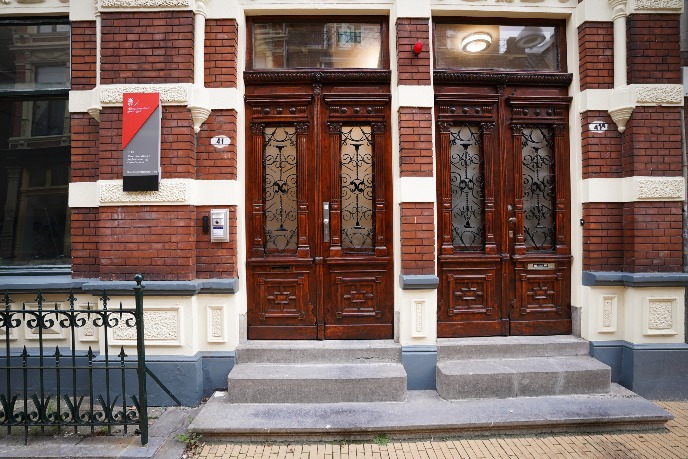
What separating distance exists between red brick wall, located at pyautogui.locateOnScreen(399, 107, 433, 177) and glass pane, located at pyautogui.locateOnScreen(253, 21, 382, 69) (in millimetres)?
940

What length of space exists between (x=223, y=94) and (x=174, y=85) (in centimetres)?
53

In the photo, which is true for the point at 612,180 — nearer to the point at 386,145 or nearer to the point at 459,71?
the point at 459,71

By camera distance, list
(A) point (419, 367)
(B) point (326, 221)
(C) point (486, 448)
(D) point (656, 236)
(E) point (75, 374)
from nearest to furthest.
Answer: (C) point (486, 448), (E) point (75, 374), (A) point (419, 367), (D) point (656, 236), (B) point (326, 221)

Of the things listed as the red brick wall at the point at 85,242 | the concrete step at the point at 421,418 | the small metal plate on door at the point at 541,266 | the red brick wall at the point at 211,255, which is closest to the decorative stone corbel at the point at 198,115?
the red brick wall at the point at 211,255

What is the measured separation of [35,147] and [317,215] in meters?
3.59

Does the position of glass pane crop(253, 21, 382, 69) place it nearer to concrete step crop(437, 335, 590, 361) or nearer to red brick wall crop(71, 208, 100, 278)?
red brick wall crop(71, 208, 100, 278)

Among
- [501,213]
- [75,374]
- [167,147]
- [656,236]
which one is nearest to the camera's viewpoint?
[75,374]

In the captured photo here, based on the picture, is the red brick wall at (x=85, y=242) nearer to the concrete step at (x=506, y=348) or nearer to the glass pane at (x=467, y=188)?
the concrete step at (x=506, y=348)

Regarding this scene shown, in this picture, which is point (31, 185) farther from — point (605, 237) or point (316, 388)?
point (605, 237)

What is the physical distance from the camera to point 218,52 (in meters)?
4.88

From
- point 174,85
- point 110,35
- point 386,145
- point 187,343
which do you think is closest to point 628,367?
point 386,145

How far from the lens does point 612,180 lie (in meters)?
5.01

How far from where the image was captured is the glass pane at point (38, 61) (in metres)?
5.16

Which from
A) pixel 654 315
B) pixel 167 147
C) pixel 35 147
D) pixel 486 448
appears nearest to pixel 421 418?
pixel 486 448
